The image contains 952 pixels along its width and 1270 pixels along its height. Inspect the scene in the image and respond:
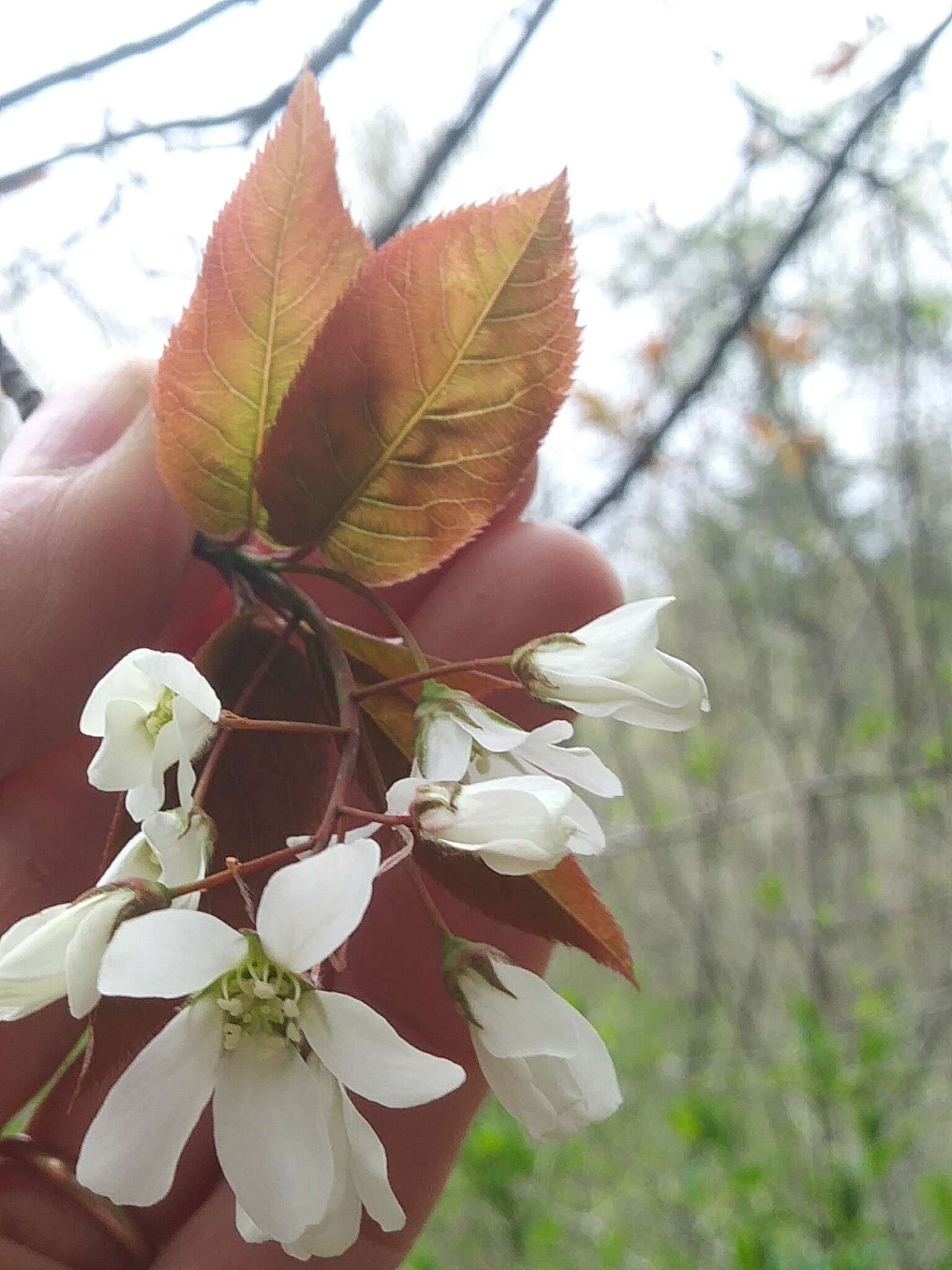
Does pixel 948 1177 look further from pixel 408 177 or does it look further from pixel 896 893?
pixel 408 177

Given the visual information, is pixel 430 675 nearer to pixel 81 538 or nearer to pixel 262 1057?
pixel 262 1057

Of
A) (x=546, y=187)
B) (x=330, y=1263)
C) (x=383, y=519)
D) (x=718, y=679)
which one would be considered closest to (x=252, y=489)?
(x=383, y=519)

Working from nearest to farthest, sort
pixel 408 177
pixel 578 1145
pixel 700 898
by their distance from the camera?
1. pixel 408 177
2. pixel 578 1145
3. pixel 700 898

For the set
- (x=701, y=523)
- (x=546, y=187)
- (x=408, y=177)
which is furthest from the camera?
(x=701, y=523)

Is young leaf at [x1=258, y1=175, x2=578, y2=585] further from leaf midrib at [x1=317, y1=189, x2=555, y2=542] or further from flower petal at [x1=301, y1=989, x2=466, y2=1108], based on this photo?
flower petal at [x1=301, y1=989, x2=466, y2=1108]

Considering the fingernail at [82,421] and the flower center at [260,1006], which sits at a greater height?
the fingernail at [82,421]

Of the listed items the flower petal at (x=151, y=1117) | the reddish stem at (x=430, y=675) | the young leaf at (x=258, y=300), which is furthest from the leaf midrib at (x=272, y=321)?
the flower petal at (x=151, y=1117)

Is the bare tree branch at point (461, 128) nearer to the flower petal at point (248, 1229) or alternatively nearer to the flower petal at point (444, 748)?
the flower petal at point (444, 748)
